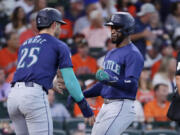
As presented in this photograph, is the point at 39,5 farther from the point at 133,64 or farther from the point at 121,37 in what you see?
the point at 133,64

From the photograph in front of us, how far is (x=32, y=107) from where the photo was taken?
16.3 feet

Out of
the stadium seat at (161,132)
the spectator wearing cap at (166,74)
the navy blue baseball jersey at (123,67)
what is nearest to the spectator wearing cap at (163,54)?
the spectator wearing cap at (166,74)

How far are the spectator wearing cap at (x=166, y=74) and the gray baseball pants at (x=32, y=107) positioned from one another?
4995mm

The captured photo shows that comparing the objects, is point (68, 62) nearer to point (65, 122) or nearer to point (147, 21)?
point (65, 122)

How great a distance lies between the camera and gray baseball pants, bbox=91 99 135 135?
5.57 meters

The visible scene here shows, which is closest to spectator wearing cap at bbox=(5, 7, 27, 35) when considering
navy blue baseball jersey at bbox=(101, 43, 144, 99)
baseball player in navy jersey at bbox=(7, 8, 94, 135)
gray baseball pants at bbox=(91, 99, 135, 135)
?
navy blue baseball jersey at bbox=(101, 43, 144, 99)

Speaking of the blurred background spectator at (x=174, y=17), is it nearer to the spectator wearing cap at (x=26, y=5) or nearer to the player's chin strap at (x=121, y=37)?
the spectator wearing cap at (x=26, y=5)

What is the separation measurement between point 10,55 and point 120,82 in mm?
4676

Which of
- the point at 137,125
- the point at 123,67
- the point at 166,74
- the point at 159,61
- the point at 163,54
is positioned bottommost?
the point at 137,125

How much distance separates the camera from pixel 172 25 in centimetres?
1182

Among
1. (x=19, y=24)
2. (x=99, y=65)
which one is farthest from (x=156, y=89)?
(x=19, y=24)

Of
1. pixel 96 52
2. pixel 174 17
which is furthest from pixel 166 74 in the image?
pixel 174 17

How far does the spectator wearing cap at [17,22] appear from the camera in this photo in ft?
33.9

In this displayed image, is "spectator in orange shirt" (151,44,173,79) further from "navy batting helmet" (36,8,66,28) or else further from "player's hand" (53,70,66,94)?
"navy batting helmet" (36,8,66,28)
